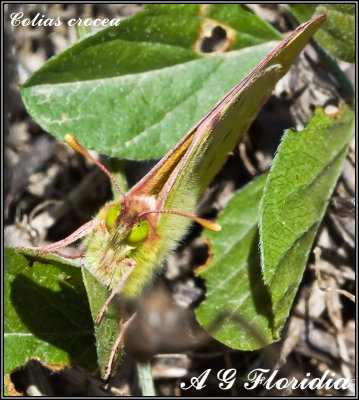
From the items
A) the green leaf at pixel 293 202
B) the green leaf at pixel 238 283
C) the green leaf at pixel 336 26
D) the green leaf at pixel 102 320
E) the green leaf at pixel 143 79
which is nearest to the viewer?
the green leaf at pixel 102 320

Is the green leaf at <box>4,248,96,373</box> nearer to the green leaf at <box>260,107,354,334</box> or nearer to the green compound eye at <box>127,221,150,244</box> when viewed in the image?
the green compound eye at <box>127,221,150,244</box>

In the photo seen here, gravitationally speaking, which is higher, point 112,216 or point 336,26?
point 336,26

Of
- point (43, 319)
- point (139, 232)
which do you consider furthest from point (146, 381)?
point (139, 232)

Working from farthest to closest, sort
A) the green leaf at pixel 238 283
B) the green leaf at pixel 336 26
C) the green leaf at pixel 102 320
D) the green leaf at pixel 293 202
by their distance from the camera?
the green leaf at pixel 336 26, the green leaf at pixel 238 283, the green leaf at pixel 293 202, the green leaf at pixel 102 320

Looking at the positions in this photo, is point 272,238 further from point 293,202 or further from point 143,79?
point 143,79

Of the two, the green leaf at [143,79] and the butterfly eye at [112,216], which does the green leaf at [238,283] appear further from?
the butterfly eye at [112,216]

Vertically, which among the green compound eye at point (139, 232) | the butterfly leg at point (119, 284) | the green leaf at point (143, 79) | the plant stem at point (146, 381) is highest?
the green leaf at point (143, 79)

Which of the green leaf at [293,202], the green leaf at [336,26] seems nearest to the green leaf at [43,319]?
the green leaf at [293,202]
